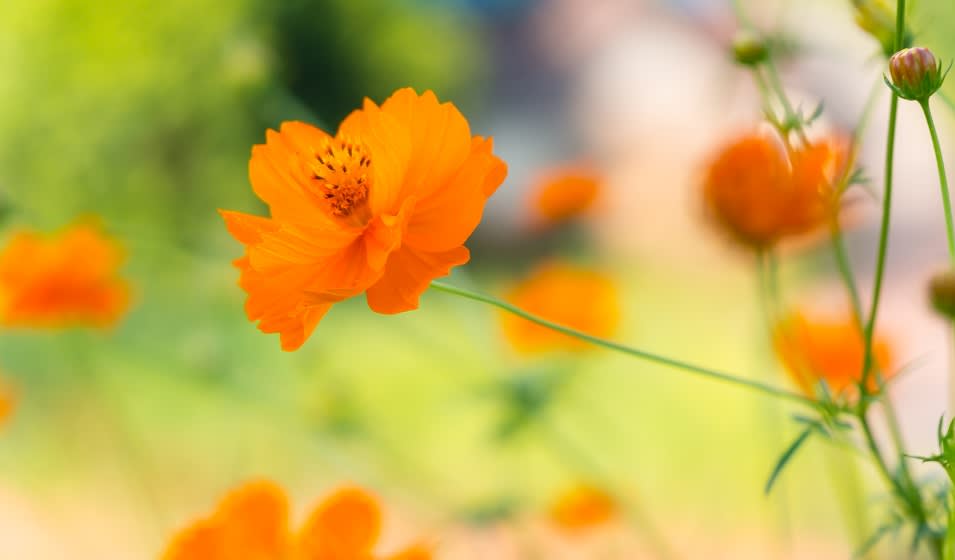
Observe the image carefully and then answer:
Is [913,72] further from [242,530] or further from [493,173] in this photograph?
[242,530]

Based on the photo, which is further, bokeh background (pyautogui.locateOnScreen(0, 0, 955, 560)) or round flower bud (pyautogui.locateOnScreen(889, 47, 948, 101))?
bokeh background (pyautogui.locateOnScreen(0, 0, 955, 560))

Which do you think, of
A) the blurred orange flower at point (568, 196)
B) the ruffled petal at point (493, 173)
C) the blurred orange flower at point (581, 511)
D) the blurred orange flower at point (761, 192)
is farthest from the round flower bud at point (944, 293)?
the blurred orange flower at point (568, 196)

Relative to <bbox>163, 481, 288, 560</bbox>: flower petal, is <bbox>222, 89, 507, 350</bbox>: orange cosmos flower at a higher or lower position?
higher

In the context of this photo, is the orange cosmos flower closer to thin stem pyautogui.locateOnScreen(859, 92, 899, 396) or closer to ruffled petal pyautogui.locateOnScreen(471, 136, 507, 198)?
ruffled petal pyautogui.locateOnScreen(471, 136, 507, 198)

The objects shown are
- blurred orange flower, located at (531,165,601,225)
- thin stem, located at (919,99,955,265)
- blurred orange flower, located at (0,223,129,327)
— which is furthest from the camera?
blurred orange flower, located at (531,165,601,225)

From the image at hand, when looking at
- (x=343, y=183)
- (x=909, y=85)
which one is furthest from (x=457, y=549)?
(x=909, y=85)

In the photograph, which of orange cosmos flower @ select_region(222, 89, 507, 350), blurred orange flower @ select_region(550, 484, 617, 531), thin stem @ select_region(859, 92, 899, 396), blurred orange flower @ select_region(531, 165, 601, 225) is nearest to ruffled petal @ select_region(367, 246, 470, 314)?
orange cosmos flower @ select_region(222, 89, 507, 350)

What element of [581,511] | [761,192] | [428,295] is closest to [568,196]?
[581,511]

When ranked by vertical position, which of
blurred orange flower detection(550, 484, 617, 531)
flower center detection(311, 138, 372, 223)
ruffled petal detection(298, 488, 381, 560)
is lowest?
ruffled petal detection(298, 488, 381, 560)

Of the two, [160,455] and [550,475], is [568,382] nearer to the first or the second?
[550,475]

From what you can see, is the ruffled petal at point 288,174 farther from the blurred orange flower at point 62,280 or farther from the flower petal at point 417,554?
the blurred orange flower at point 62,280
